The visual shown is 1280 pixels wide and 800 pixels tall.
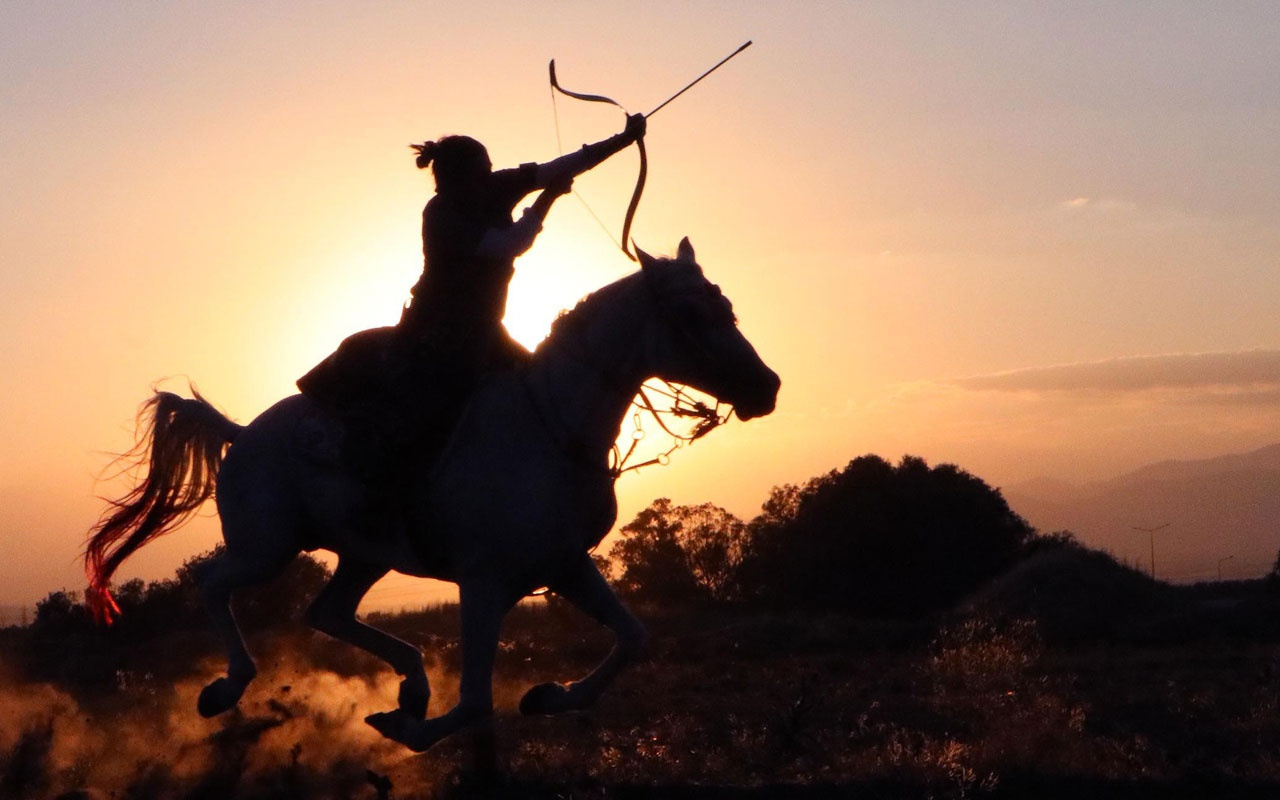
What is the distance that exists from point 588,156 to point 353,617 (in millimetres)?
3321

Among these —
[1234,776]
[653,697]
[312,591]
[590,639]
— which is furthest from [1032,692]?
[312,591]

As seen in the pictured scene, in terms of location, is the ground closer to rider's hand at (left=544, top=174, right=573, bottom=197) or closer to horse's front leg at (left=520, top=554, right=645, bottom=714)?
horse's front leg at (left=520, top=554, right=645, bottom=714)

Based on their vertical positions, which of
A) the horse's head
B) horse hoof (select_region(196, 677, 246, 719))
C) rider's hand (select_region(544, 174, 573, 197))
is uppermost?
rider's hand (select_region(544, 174, 573, 197))

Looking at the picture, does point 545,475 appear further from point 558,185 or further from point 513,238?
point 558,185

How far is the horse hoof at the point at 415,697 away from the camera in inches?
337

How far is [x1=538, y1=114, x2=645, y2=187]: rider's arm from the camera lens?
7836 mm

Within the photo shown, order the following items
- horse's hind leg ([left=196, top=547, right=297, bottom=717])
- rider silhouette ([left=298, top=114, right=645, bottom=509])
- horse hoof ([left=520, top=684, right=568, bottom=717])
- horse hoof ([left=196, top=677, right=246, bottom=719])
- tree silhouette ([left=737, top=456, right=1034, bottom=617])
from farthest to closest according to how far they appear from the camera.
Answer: tree silhouette ([left=737, top=456, right=1034, bottom=617])
horse's hind leg ([left=196, top=547, right=297, bottom=717])
horse hoof ([left=196, top=677, right=246, bottom=719])
horse hoof ([left=520, top=684, right=568, bottom=717])
rider silhouette ([left=298, top=114, right=645, bottom=509])

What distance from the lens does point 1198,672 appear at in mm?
15805

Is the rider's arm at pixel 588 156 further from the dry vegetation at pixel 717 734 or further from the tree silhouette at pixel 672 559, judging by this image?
the tree silhouette at pixel 672 559

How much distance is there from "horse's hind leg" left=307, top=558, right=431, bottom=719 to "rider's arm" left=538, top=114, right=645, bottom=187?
2753mm

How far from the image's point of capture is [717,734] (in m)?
11.0

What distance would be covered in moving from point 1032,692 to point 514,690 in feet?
17.2

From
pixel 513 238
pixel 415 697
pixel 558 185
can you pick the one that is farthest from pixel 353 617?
pixel 558 185

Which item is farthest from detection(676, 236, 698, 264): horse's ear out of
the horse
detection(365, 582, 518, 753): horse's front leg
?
detection(365, 582, 518, 753): horse's front leg
